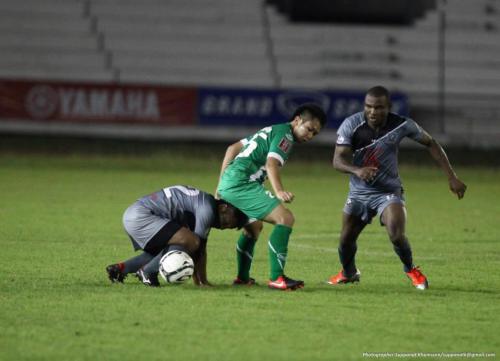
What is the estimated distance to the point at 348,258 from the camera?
9.77m

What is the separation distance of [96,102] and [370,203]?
54.2 feet

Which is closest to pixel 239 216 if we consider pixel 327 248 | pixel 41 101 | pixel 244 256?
pixel 244 256

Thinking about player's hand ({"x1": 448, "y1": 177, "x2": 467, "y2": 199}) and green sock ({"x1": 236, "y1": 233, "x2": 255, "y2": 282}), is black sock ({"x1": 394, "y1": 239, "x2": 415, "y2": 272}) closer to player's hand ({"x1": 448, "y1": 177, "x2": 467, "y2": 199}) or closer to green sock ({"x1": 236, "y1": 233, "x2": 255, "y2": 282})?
player's hand ({"x1": 448, "y1": 177, "x2": 467, "y2": 199})

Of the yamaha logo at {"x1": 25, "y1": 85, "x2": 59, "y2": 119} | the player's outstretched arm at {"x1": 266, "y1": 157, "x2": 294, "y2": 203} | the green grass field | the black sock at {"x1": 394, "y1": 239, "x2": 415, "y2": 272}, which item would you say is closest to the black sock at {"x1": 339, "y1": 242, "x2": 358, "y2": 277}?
the green grass field

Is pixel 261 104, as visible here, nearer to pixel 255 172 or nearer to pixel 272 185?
pixel 255 172

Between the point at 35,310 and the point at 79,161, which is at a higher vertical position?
the point at 35,310

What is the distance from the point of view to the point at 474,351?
674 cm

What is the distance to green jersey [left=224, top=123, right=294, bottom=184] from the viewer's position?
30.0ft

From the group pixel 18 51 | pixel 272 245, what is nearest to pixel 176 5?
pixel 18 51

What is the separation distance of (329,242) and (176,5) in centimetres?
1862

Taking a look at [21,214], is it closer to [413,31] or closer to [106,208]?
[106,208]

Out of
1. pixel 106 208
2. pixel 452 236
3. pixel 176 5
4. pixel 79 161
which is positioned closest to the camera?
pixel 452 236

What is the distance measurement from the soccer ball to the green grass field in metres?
0.15

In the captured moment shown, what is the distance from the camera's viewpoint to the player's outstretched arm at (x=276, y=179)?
862 cm
